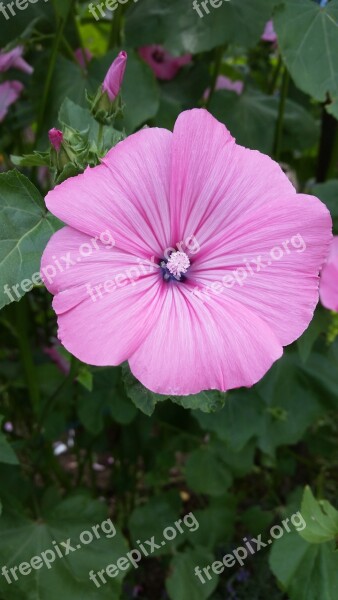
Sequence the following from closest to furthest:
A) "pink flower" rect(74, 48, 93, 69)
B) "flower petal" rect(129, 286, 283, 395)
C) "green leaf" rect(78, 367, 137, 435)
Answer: "flower petal" rect(129, 286, 283, 395) < "pink flower" rect(74, 48, 93, 69) < "green leaf" rect(78, 367, 137, 435)

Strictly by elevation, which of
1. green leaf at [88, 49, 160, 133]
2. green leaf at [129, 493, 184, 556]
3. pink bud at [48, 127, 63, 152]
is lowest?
green leaf at [129, 493, 184, 556]

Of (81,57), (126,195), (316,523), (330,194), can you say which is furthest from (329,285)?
(81,57)

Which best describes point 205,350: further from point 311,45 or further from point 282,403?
point 282,403

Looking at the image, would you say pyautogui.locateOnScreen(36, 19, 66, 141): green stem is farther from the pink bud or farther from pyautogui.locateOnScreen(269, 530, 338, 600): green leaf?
pyautogui.locateOnScreen(269, 530, 338, 600): green leaf

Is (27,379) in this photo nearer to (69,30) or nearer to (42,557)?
(42,557)

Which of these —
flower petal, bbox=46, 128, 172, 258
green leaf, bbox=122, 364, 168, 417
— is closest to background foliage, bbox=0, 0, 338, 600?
green leaf, bbox=122, 364, 168, 417

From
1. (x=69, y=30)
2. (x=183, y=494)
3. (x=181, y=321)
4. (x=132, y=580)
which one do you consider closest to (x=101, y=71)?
(x=69, y=30)
